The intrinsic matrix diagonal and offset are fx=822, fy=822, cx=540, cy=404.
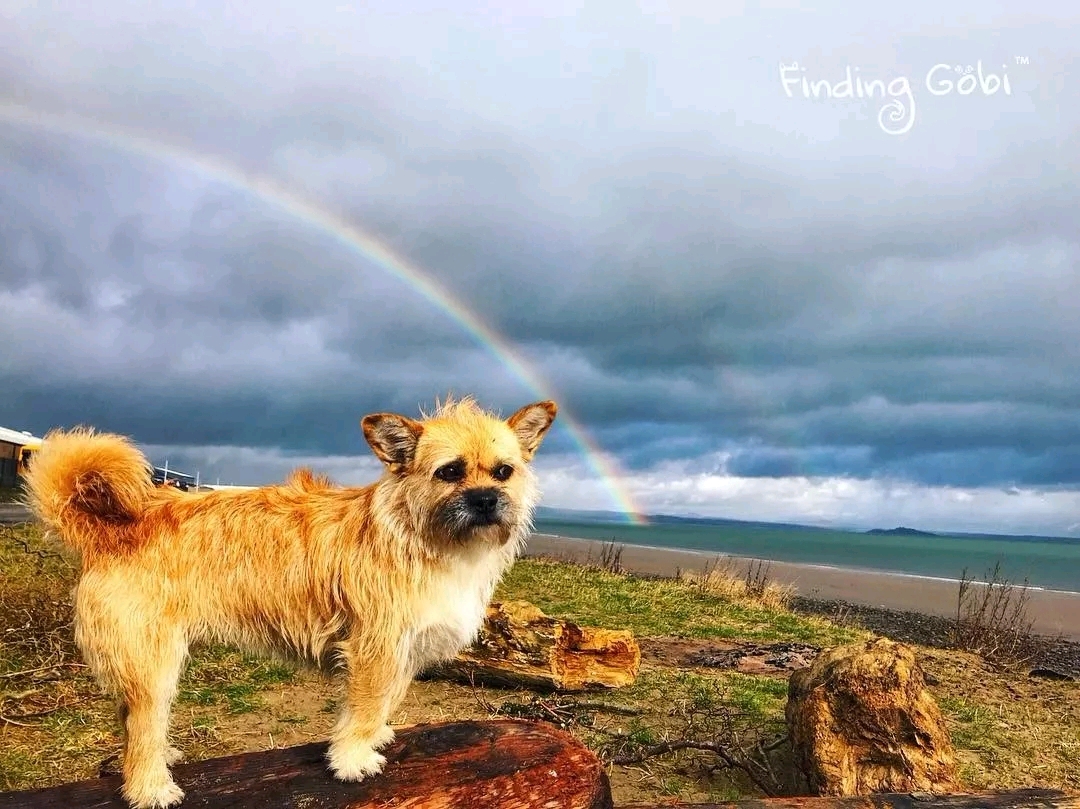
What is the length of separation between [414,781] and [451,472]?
5.77 ft

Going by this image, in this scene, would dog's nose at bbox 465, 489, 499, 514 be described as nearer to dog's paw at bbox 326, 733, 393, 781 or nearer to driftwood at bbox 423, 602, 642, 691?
dog's paw at bbox 326, 733, 393, 781

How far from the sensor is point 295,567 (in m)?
4.85

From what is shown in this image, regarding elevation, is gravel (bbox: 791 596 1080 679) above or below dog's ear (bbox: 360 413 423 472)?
below

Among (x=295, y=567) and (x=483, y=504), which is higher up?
(x=483, y=504)

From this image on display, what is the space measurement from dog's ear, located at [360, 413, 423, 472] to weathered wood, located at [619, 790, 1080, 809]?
8.61 feet

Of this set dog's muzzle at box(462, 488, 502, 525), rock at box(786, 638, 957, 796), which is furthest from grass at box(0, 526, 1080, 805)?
dog's muzzle at box(462, 488, 502, 525)

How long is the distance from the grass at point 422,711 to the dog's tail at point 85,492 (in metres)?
3.31

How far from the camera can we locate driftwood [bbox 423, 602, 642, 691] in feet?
32.2

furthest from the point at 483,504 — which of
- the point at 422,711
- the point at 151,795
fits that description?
the point at 422,711

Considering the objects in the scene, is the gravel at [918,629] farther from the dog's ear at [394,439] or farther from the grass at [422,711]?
the dog's ear at [394,439]

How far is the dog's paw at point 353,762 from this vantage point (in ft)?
15.4

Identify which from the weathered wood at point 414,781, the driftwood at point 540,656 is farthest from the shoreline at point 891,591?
the weathered wood at point 414,781

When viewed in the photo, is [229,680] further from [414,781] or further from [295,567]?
[414,781]

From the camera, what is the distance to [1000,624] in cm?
1714
